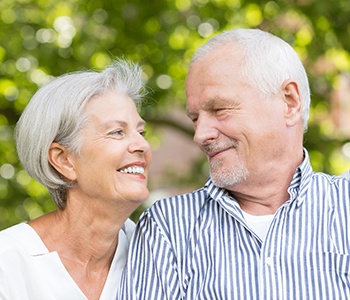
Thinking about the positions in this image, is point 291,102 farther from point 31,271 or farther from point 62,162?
point 31,271

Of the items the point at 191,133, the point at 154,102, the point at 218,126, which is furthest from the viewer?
the point at 191,133

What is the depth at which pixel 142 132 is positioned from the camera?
2.99 m

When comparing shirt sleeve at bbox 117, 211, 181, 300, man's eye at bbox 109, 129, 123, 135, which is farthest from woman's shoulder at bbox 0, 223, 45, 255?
man's eye at bbox 109, 129, 123, 135

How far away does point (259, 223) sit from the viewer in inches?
114

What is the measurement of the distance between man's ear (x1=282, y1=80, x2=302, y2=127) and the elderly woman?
54 cm

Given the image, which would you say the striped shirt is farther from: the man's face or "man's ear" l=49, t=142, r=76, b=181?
"man's ear" l=49, t=142, r=76, b=181

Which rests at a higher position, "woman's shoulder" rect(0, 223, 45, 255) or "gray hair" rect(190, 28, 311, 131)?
"gray hair" rect(190, 28, 311, 131)

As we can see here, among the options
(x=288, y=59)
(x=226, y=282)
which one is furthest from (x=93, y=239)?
(x=288, y=59)

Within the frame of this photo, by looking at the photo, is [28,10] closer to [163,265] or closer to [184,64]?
[184,64]

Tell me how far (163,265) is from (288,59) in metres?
0.90

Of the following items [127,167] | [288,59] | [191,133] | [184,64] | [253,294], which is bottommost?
[253,294]

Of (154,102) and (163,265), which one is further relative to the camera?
(154,102)

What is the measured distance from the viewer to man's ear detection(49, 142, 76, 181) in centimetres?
290

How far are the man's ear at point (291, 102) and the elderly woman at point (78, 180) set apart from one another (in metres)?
0.54
